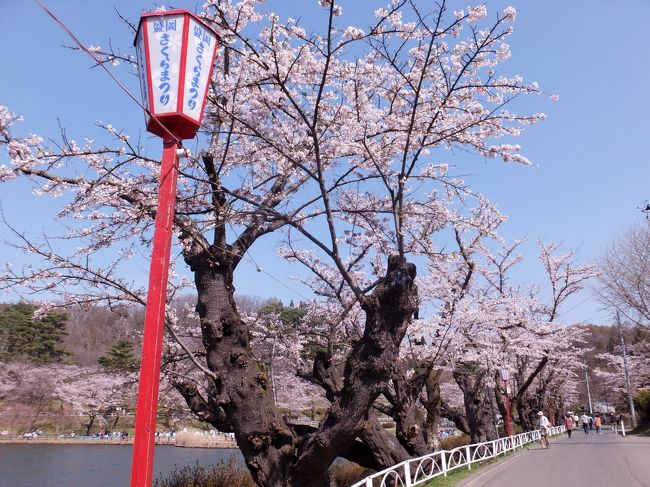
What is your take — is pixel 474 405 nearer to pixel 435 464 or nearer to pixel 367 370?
pixel 435 464

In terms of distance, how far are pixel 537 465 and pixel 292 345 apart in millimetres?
7583

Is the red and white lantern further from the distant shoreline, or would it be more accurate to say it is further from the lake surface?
the distant shoreline

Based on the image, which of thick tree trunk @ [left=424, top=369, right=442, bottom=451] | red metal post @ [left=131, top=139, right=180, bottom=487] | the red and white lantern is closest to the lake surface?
thick tree trunk @ [left=424, top=369, right=442, bottom=451]

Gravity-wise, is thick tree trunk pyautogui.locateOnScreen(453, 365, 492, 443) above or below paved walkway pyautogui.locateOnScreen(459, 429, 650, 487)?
above

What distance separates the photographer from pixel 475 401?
59.1 ft

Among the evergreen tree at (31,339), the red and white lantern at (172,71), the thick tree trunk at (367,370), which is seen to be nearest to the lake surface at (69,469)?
the thick tree trunk at (367,370)

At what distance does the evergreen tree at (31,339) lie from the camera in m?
39.2

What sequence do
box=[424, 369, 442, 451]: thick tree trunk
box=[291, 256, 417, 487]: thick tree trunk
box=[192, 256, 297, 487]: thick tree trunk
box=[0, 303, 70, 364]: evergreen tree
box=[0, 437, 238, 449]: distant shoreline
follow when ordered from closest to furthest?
box=[291, 256, 417, 487]: thick tree trunk, box=[192, 256, 297, 487]: thick tree trunk, box=[424, 369, 442, 451]: thick tree trunk, box=[0, 437, 238, 449]: distant shoreline, box=[0, 303, 70, 364]: evergreen tree

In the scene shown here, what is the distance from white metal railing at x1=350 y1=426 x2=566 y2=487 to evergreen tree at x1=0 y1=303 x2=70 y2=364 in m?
35.5

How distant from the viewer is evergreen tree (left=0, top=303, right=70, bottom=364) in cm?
3925

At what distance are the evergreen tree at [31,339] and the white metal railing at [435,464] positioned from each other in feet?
117

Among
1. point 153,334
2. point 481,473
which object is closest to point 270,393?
point 153,334

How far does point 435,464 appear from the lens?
10.9 m

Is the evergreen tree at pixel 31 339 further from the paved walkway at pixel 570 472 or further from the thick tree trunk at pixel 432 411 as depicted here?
the paved walkway at pixel 570 472
